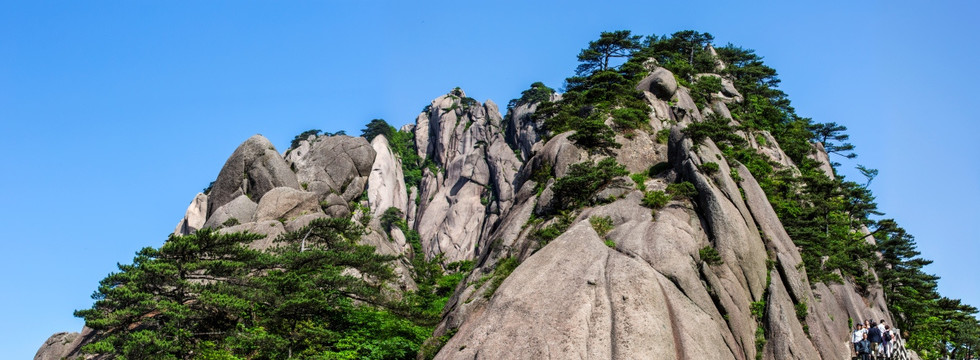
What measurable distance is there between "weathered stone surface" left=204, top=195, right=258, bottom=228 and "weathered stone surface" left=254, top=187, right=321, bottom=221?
0.73 meters

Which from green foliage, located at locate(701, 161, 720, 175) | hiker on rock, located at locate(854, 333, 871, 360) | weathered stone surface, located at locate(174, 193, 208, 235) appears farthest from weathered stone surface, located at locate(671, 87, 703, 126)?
weathered stone surface, located at locate(174, 193, 208, 235)

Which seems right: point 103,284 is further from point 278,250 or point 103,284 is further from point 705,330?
point 705,330

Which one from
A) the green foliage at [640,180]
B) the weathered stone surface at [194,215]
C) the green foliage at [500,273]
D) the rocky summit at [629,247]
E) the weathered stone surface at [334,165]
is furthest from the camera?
the weathered stone surface at [194,215]

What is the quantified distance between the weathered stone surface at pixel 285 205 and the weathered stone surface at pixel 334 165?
6.05 metres

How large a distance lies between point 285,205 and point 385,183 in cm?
3770

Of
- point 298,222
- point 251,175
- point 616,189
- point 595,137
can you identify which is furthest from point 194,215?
point 616,189

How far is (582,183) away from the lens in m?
31.0

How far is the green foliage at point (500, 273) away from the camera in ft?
86.4

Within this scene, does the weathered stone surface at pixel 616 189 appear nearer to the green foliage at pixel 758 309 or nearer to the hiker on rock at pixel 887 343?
the green foliage at pixel 758 309

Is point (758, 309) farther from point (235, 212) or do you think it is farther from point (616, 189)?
point (235, 212)

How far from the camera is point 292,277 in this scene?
29.5 metres

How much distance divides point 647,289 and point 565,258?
3152 mm

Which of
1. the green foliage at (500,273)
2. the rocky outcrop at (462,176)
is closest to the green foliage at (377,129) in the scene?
the rocky outcrop at (462,176)

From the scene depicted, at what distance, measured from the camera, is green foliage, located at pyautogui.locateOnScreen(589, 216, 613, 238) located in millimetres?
27094
